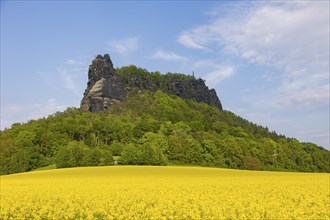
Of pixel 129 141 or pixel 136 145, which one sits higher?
pixel 129 141

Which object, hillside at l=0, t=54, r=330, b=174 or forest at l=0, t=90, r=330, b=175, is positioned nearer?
forest at l=0, t=90, r=330, b=175

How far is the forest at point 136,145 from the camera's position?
289 feet

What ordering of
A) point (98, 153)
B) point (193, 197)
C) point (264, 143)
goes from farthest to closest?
point (264, 143)
point (98, 153)
point (193, 197)

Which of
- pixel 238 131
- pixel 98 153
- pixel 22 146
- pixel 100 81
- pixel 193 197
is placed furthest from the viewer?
pixel 100 81

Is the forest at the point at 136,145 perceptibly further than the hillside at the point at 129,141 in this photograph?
No

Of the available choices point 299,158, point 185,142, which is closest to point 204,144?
point 185,142

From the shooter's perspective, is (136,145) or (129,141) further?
(129,141)

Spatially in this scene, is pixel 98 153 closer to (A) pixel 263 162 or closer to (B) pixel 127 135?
(B) pixel 127 135

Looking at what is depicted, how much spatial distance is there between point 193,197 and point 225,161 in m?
94.1

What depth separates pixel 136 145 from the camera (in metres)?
106

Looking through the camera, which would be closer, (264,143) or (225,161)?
(225,161)

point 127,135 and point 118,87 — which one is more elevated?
point 118,87

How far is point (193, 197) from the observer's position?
21125 millimetres

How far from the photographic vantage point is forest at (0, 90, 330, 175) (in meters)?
88.1
